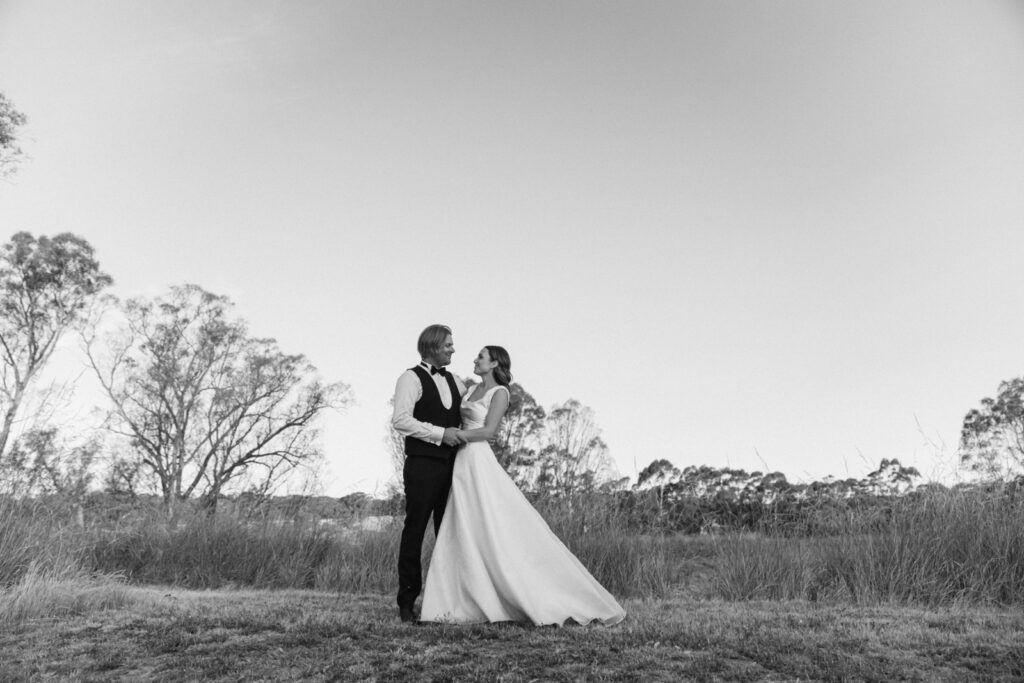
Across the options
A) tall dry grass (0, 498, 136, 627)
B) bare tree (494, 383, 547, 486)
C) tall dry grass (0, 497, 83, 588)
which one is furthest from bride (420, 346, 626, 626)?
bare tree (494, 383, 547, 486)

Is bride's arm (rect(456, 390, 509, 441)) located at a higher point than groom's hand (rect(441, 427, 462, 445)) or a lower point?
higher

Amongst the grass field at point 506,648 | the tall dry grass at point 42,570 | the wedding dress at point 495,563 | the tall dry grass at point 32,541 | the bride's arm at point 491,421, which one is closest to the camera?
the grass field at point 506,648

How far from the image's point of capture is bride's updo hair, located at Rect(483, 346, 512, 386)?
5973mm

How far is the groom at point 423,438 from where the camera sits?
566 centimetres

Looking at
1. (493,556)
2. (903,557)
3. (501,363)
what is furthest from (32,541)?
(903,557)

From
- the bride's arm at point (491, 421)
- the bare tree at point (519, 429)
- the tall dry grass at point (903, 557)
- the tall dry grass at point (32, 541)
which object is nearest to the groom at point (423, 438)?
the bride's arm at point (491, 421)

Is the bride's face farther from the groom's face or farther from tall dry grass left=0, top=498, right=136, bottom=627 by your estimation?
tall dry grass left=0, top=498, right=136, bottom=627

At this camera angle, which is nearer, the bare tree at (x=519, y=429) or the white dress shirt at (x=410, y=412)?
the white dress shirt at (x=410, y=412)

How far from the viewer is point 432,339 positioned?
19.2ft

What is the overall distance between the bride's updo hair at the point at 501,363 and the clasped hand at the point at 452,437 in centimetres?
57

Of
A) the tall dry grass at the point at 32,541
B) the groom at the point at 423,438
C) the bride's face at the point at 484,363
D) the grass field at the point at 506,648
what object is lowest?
the grass field at the point at 506,648

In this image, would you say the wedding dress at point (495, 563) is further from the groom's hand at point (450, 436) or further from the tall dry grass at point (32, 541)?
the tall dry grass at point (32, 541)

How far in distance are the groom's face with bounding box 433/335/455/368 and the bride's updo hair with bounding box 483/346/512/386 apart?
30 cm

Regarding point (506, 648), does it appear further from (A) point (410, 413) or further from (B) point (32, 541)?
(B) point (32, 541)
